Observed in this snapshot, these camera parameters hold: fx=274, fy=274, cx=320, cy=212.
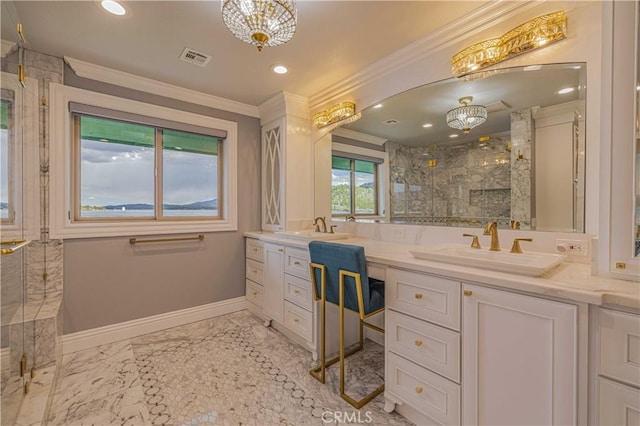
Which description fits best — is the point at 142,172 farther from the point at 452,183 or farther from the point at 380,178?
the point at 452,183

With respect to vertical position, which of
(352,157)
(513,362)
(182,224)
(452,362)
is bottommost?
(452,362)

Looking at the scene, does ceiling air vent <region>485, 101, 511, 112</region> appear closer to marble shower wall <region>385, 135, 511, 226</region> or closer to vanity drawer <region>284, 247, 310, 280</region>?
marble shower wall <region>385, 135, 511, 226</region>

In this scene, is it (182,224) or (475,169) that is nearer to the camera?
(475,169)

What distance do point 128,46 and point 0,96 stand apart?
88cm

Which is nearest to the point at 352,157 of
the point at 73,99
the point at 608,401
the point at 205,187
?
the point at 205,187

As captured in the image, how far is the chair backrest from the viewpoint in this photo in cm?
167

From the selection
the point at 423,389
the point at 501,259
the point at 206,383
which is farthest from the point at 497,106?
the point at 206,383

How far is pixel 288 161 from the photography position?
3.08 meters

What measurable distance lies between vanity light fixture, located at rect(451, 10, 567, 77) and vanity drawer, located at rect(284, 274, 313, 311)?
1952 mm

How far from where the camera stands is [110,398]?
1.78 m

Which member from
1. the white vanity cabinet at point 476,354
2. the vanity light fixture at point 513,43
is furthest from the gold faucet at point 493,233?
the vanity light fixture at point 513,43

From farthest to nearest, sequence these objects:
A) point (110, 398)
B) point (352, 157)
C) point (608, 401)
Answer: point (352, 157) → point (110, 398) → point (608, 401)

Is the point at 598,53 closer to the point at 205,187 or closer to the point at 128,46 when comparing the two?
the point at 128,46

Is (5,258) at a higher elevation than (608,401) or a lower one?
higher
